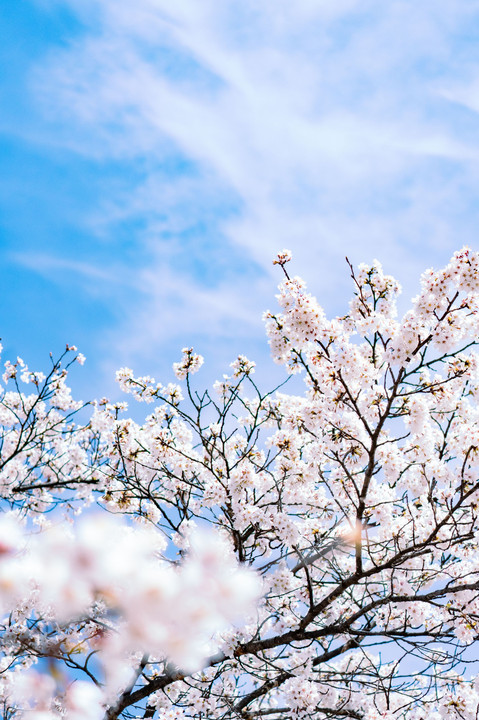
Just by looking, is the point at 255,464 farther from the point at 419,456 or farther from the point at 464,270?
the point at 464,270

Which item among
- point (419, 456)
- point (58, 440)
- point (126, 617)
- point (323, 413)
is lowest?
point (126, 617)

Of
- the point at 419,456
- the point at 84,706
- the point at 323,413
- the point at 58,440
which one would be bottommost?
the point at 84,706

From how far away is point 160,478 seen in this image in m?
7.51

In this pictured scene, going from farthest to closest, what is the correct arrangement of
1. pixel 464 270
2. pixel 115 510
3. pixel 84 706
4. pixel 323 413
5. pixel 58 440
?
pixel 58 440, pixel 115 510, pixel 323 413, pixel 464 270, pixel 84 706

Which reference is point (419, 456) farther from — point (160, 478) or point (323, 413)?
point (160, 478)

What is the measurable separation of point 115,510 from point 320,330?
4.21 metres

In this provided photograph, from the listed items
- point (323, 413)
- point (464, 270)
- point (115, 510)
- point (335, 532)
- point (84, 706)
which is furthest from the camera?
point (115, 510)

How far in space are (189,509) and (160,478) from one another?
67cm

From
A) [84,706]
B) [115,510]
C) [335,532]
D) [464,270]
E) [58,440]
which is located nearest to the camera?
[84,706]

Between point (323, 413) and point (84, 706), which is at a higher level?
point (323, 413)

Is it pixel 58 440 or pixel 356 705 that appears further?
pixel 58 440

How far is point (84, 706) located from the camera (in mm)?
3193

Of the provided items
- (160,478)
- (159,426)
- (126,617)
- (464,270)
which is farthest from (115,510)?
(126,617)

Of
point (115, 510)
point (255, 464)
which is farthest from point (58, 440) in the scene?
point (255, 464)
